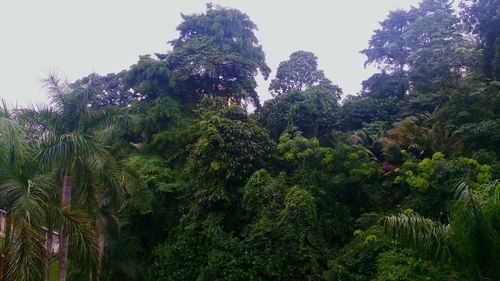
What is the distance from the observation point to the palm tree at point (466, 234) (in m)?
5.70

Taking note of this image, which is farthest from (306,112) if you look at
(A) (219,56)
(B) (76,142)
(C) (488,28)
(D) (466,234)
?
(D) (466,234)

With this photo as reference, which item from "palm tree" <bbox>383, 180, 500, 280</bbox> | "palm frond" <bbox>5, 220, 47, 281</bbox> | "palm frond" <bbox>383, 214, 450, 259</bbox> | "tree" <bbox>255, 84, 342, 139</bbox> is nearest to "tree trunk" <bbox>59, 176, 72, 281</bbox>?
"palm frond" <bbox>5, 220, 47, 281</bbox>

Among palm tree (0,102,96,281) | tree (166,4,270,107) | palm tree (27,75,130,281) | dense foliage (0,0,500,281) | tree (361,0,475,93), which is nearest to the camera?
palm tree (0,102,96,281)

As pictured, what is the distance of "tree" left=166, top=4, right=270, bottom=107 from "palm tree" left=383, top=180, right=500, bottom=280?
12265mm

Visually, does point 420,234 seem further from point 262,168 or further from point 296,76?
point 296,76

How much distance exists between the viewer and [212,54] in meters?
17.6

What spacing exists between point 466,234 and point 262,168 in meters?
7.71

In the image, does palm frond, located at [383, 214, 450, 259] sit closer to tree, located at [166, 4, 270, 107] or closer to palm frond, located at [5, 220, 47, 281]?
palm frond, located at [5, 220, 47, 281]

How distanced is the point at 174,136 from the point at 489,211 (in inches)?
437

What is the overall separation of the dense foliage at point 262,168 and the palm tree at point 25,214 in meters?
0.03

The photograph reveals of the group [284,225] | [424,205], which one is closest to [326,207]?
[284,225]

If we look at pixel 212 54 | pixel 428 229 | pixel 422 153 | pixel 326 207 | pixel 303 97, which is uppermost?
pixel 212 54

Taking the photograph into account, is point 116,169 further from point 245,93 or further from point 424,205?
point 245,93

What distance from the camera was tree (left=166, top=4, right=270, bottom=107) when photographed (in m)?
17.3
